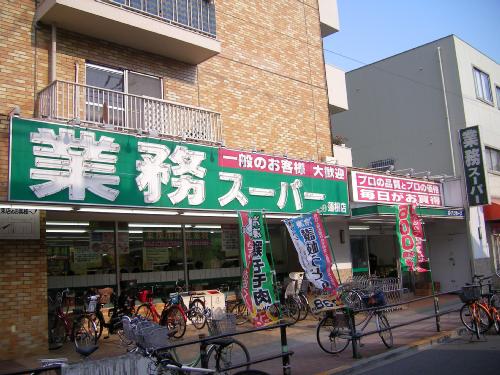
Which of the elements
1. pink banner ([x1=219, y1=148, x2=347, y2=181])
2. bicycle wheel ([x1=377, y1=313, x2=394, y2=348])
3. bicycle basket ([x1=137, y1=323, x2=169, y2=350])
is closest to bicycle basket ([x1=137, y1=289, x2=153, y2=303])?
pink banner ([x1=219, y1=148, x2=347, y2=181])

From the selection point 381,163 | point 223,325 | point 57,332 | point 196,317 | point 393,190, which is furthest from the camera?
point 381,163

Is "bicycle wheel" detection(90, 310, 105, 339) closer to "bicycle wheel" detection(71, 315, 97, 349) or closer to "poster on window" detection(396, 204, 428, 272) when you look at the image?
"bicycle wheel" detection(71, 315, 97, 349)

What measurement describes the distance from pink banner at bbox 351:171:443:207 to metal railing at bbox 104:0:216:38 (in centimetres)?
651

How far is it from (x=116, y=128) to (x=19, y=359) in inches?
190

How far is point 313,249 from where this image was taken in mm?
11234

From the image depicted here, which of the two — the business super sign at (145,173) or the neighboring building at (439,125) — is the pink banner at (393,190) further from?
the business super sign at (145,173)

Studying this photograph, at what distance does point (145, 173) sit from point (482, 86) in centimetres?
2009

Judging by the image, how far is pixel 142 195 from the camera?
399 inches

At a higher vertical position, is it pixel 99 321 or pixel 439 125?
pixel 439 125

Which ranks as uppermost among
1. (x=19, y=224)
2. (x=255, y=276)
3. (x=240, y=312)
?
(x=19, y=224)

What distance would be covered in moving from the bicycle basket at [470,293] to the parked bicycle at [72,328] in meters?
8.08

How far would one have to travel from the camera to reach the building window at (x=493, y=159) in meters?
23.4

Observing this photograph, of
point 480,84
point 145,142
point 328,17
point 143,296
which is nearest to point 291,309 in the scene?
point 143,296

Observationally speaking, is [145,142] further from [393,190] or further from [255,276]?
[393,190]
